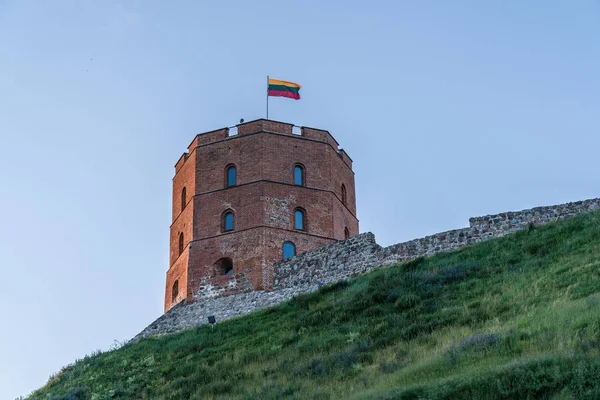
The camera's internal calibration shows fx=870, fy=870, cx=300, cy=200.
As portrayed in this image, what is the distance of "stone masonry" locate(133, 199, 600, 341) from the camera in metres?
26.9

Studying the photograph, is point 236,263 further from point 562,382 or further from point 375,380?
point 562,382

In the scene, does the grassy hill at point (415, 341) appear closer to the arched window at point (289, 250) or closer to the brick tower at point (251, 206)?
the brick tower at point (251, 206)

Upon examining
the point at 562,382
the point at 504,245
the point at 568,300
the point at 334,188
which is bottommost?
the point at 562,382

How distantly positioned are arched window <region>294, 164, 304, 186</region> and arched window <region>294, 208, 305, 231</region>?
42.5 inches

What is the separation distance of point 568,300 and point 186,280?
1679 cm

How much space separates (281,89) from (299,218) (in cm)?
620

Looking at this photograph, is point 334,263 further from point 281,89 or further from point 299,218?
point 281,89

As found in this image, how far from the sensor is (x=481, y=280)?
22.7m

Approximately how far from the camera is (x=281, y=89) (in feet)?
117

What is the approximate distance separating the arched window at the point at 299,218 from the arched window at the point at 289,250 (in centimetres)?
82

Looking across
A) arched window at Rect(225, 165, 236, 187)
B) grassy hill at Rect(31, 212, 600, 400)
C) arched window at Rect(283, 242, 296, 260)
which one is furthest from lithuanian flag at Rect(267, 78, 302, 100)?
grassy hill at Rect(31, 212, 600, 400)

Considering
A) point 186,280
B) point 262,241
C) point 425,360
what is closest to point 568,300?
point 425,360

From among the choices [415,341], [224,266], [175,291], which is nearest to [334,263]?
[224,266]


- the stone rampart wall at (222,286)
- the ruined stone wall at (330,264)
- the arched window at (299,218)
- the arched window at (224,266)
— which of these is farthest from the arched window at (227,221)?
the ruined stone wall at (330,264)
